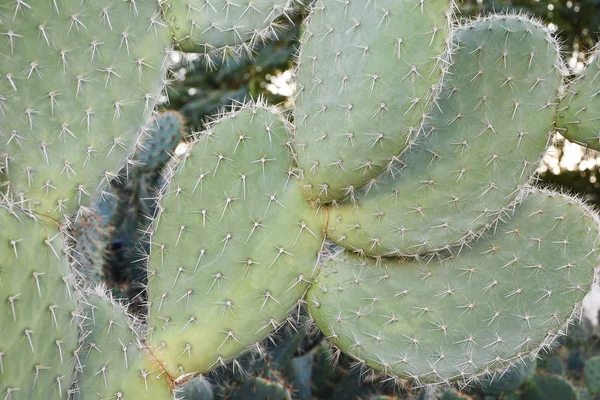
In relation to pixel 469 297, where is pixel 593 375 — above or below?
below

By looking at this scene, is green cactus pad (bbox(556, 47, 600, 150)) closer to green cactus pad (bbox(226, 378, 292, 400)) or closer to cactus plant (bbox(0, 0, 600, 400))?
cactus plant (bbox(0, 0, 600, 400))

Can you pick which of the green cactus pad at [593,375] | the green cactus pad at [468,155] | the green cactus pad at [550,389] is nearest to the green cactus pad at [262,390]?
the green cactus pad at [468,155]

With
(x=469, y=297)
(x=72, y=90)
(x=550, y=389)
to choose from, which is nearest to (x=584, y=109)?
(x=469, y=297)

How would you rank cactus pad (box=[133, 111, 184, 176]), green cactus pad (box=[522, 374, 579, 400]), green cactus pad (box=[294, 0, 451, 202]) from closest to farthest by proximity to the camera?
1. green cactus pad (box=[294, 0, 451, 202])
2. cactus pad (box=[133, 111, 184, 176])
3. green cactus pad (box=[522, 374, 579, 400])

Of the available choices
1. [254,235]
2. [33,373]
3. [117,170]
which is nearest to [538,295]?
[254,235]

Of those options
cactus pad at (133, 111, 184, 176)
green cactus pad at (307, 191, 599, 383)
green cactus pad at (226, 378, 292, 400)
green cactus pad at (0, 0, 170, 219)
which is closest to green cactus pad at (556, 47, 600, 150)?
green cactus pad at (307, 191, 599, 383)

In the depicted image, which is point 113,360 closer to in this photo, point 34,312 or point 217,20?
point 34,312

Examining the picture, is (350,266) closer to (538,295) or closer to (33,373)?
(538,295)
